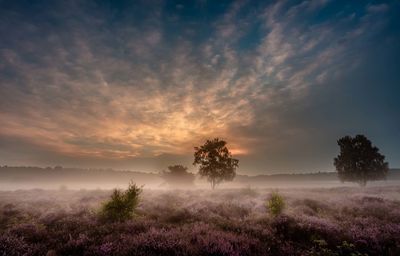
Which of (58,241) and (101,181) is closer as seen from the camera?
(58,241)

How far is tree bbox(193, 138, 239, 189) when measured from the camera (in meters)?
50.9

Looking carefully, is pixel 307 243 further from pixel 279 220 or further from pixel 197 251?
pixel 197 251

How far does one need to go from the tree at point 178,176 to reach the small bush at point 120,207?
6664 centimetres

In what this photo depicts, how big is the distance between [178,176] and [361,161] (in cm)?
5034

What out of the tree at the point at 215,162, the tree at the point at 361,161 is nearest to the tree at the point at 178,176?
the tree at the point at 215,162

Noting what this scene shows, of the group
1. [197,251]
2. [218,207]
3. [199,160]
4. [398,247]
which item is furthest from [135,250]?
[199,160]

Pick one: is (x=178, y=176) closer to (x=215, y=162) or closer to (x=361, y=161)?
(x=215, y=162)

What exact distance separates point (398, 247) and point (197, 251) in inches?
296

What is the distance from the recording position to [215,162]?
167 feet

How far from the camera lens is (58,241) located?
32.7ft

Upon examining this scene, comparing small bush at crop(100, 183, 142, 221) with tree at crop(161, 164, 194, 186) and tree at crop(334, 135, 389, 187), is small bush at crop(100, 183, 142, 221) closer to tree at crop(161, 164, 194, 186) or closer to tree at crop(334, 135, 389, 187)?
tree at crop(334, 135, 389, 187)

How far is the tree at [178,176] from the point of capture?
264 feet

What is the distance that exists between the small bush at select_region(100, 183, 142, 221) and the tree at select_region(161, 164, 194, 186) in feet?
219

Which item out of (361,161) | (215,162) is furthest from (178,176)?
(361,161)
